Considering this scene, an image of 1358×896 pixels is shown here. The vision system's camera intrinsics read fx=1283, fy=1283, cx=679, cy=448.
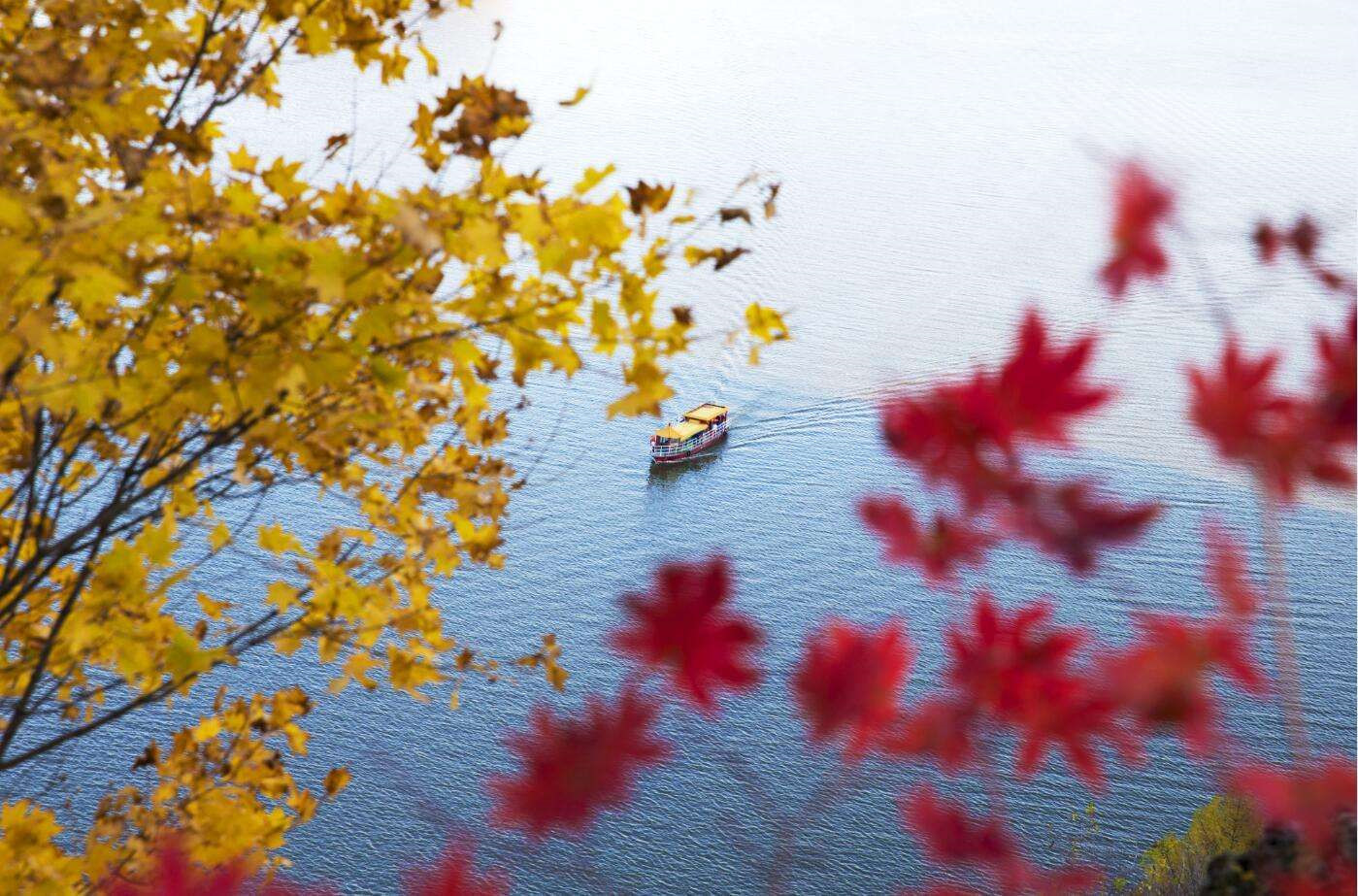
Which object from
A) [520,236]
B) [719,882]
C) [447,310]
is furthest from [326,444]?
[719,882]

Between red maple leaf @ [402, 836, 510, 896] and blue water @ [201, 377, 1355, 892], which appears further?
blue water @ [201, 377, 1355, 892]

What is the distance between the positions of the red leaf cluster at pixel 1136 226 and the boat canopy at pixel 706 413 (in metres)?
23.4

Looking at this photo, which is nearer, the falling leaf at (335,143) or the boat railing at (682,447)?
the falling leaf at (335,143)

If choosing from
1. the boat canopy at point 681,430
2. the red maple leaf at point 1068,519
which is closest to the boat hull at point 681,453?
the boat canopy at point 681,430

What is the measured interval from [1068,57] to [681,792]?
1233 inches

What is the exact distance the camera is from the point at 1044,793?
63.3 ft

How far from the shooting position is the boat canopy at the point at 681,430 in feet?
84.2

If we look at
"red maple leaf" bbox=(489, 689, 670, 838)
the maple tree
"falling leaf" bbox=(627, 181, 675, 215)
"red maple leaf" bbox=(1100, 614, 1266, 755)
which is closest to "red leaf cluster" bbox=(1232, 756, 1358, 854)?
"red maple leaf" bbox=(1100, 614, 1266, 755)

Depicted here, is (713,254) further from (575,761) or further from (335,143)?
(335,143)

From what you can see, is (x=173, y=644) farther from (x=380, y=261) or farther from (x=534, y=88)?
(x=534, y=88)

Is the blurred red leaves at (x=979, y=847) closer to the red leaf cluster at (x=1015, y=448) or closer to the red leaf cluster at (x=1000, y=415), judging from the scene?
the red leaf cluster at (x=1015, y=448)

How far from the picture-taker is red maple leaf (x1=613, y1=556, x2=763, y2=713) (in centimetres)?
204

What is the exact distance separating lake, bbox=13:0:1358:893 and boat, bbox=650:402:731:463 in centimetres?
42

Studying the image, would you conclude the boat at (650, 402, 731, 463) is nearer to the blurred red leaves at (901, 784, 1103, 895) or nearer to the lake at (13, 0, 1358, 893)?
the lake at (13, 0, 1358, 893)
